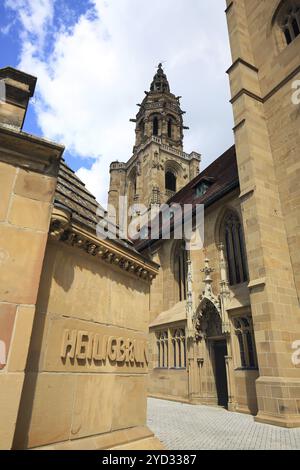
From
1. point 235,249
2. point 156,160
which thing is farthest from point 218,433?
point 156,160

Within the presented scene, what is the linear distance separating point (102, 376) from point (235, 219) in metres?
11.5

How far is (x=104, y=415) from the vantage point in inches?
117

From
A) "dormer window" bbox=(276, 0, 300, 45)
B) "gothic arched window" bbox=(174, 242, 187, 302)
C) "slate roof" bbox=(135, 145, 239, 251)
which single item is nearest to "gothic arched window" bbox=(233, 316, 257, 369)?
"gothic arched window" bbox=(174, 242, 187, 302)

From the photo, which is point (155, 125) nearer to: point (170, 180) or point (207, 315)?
point (170, 180)

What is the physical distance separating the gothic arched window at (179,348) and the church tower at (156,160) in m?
18.4

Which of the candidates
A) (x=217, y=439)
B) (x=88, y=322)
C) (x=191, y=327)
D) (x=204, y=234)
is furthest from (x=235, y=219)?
(x=88, y=322)

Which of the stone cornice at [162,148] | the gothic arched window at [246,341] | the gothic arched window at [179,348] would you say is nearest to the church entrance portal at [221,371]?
the gothic arched window at [246,341]

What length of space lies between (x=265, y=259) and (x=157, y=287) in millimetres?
8652

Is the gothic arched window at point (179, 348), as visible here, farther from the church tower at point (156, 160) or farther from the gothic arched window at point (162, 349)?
the church tower at point (156, 160)

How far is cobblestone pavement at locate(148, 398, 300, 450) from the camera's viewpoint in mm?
5465

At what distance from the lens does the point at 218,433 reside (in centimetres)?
652

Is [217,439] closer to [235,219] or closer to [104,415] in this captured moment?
[104,415]

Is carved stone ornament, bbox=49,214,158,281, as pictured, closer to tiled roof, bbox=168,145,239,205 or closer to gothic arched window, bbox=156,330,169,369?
tiled roof, bbox=168,145,239,205
